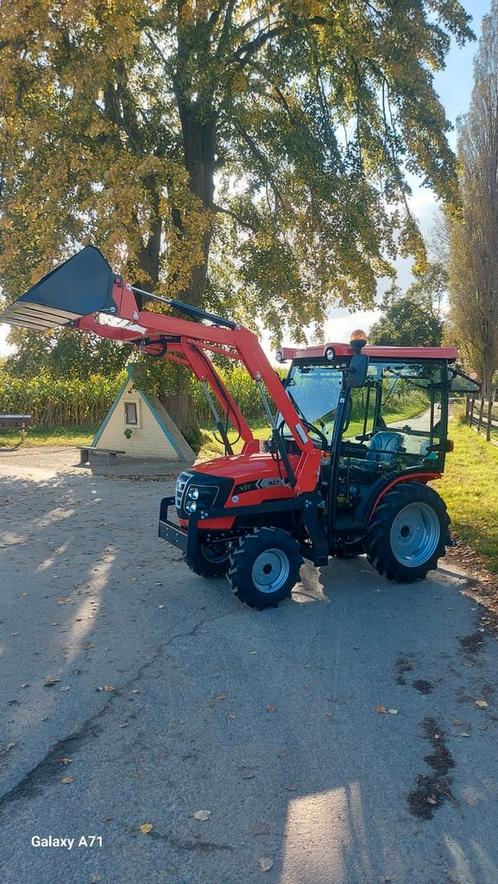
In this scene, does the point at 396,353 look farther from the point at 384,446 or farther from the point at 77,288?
the point at 77,288

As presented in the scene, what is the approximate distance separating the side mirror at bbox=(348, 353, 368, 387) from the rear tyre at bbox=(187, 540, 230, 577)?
2166 mm

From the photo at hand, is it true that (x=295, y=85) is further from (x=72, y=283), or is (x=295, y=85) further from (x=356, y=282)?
(x=72, y=283)

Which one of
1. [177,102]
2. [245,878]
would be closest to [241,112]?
[177,102]

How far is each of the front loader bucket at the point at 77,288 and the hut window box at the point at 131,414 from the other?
1046 cm

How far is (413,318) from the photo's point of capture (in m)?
48.3

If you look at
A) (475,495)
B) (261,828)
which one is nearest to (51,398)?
(475,495)

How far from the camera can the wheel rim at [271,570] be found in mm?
5992

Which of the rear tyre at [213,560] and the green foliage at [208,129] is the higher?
the green foliage at [208,129]

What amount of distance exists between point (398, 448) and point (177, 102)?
12.0 metres

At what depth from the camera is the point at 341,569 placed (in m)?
7.43

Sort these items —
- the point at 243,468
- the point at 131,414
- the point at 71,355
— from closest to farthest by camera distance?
the point at 243,468 < the point at 131,414 < the point at 71,355

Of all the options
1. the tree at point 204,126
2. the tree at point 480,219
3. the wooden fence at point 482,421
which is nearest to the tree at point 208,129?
the tree at point 204,126

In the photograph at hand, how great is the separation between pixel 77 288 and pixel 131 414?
10.7 m

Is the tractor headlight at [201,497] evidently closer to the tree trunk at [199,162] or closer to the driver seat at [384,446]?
the driver seat at [384,446]
